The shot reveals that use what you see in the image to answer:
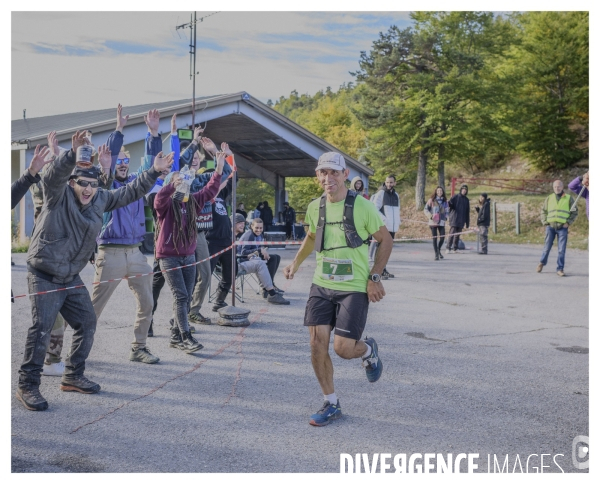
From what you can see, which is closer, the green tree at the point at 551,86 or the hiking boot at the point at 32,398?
the hiking boot at the point at 32,398

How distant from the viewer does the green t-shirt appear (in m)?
4.79

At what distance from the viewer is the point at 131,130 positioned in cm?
1844

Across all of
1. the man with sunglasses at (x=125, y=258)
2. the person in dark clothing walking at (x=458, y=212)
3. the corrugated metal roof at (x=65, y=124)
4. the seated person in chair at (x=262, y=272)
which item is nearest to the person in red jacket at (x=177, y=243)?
the man with sunglasses at (x=125, y=258)

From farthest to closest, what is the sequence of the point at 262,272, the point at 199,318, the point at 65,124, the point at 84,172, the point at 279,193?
the point at 279,193 < the point at 65,124 < the point at 262,272 < the point at 199,318 < the point at 84,172

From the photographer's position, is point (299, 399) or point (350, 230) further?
point (299, 399)

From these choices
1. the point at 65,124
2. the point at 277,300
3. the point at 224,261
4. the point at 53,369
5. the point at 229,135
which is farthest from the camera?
the point at 229,135

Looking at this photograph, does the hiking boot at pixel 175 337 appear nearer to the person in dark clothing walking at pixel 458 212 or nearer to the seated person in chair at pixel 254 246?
the seated person in chair at pixel 254 246

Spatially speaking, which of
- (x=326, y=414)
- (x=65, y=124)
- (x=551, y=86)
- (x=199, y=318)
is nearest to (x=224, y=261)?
(x=199, y=318)

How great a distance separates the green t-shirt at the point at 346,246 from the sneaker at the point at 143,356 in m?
2.22

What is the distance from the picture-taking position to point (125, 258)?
6.18 metres

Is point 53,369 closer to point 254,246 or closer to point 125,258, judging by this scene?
point 125,258

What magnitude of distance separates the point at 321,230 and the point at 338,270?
1.07ft

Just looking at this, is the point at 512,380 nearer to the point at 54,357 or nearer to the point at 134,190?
the point at 134,190

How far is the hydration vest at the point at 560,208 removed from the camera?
13.0 metres
